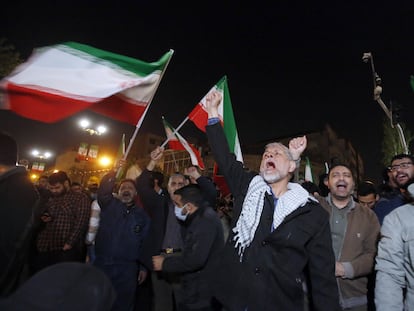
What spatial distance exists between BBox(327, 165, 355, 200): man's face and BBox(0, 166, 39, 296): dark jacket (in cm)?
336

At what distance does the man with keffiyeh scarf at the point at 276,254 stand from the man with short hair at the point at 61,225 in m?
4.08

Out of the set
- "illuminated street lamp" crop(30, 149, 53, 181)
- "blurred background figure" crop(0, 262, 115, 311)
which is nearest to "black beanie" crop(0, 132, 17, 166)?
"blurred background figure" crop(0, 262, 115, 311)

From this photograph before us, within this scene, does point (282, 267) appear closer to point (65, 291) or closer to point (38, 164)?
point (65, 291)

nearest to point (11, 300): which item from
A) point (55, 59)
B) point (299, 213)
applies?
point (299, 213)

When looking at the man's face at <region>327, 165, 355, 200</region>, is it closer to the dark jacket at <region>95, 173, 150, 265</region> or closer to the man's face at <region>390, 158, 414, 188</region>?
the man's face at <region>390, 158, 414, 188</region>

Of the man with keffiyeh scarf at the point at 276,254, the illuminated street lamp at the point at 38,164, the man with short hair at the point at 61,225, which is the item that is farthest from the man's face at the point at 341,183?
the illuminated street lamp at the point at 38,164

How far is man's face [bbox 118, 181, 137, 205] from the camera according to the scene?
18.8ft

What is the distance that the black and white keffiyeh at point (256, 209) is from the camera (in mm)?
2812

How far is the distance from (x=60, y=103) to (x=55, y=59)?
676 millimetres

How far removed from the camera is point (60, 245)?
5.97 meters

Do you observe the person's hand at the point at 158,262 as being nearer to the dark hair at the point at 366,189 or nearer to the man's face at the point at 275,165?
the man's face at the point at 275,165

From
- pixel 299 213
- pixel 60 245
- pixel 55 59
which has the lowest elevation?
pixel 60 245

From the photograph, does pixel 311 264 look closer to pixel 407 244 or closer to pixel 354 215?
pixel 407 244

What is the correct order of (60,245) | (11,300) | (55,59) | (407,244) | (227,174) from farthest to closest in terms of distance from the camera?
(60,245) → (55,59) → (227,174) → (407,244) → (11,300)
